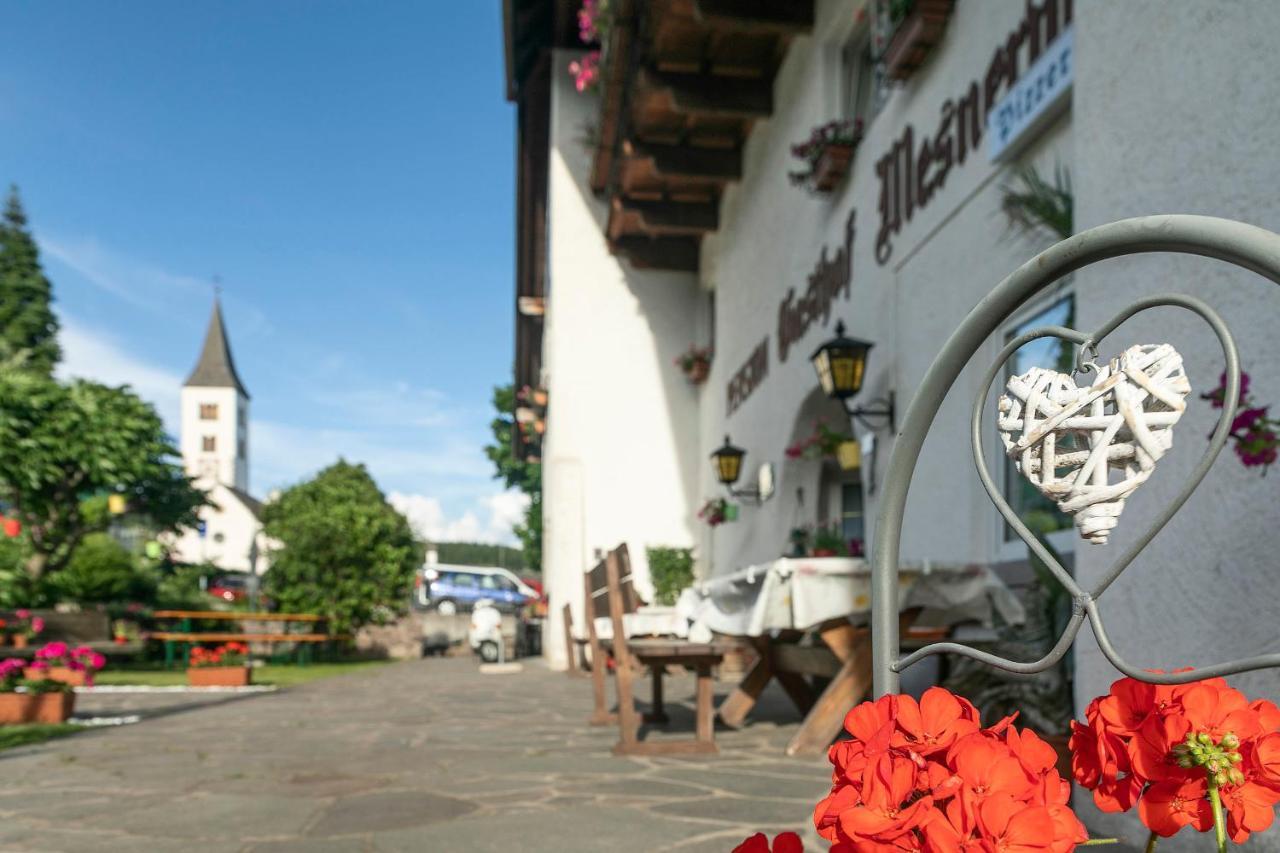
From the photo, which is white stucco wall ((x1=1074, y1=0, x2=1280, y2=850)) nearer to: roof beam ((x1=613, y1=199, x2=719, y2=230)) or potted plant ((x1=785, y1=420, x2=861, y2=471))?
potted plant ((x1=785, y1=420, x2=861, y2=471))

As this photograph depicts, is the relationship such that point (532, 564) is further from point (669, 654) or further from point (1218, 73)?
point (1218, 73)

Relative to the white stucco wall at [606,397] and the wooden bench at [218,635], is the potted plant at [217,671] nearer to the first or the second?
the wooden bench at [218,635]

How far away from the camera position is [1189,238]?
94 centimetres

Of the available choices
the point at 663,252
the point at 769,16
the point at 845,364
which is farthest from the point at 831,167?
the point at 663,252

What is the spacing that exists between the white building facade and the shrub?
20 cm

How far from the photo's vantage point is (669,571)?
12.7 meters

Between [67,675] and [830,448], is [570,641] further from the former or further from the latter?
[830,448]

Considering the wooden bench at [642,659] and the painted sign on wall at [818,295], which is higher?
the painted sign on wall at [818,295]

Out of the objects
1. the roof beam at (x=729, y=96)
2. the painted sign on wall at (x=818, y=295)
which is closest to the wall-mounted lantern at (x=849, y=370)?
the painted sign on wall at (x=818, y=295)

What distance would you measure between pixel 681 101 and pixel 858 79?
1967 mm

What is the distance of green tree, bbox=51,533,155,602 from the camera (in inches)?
653

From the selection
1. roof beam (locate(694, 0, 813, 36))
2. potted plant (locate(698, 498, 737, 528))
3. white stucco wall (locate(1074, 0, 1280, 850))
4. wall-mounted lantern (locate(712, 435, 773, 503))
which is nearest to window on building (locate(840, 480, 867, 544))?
wall-mounted lantern (locate(712, 435, 773, 503))

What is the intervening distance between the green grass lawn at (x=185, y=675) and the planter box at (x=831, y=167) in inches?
287

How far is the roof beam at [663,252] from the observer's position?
1330 cm
